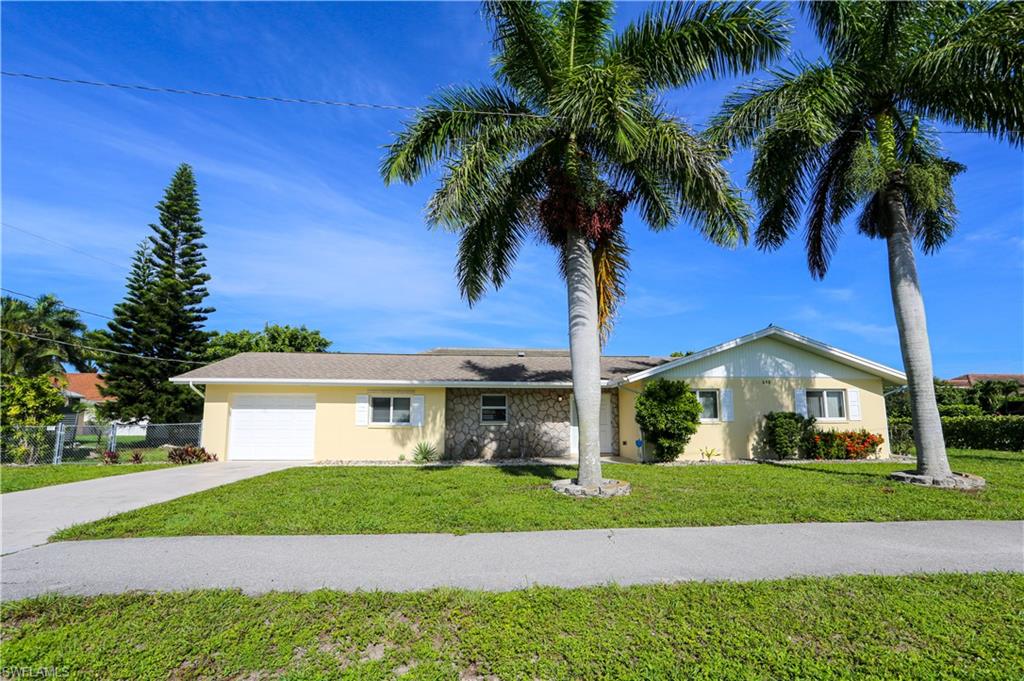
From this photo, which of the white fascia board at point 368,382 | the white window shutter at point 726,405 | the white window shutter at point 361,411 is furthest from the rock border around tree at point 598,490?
the white window shutter at point 361,411

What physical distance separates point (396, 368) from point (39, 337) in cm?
2045

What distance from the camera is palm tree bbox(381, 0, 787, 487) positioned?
903 centimetres

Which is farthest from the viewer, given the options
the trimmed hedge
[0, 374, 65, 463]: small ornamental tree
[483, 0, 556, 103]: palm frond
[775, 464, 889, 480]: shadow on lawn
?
the trimmed hedge

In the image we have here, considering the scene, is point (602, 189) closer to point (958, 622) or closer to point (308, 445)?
point (958, 622)

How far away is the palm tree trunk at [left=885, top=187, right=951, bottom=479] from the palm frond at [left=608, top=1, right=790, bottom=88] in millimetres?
4817

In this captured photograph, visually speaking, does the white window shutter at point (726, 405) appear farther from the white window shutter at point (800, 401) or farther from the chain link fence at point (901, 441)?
the chain link fence at point (901, 441)

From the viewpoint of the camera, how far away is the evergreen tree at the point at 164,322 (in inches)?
972

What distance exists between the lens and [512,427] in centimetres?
1686

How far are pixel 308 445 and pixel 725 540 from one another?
44.1ft

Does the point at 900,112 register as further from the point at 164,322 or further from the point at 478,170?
the point at 164,322

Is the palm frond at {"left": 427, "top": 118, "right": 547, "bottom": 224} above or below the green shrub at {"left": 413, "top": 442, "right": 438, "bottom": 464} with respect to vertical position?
above

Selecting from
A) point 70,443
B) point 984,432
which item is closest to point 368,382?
point 70,443

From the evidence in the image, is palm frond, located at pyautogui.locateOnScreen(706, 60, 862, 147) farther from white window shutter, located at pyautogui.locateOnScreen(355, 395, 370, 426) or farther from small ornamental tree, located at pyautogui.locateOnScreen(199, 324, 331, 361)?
small ornamental tree, located at pyautogui.locateOnScreen(199, 324, 331, 361)

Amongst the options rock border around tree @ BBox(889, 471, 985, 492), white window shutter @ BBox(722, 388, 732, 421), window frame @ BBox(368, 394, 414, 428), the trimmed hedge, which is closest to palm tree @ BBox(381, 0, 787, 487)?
rock border around tree @ BBox(889, 471, 985, 492)
